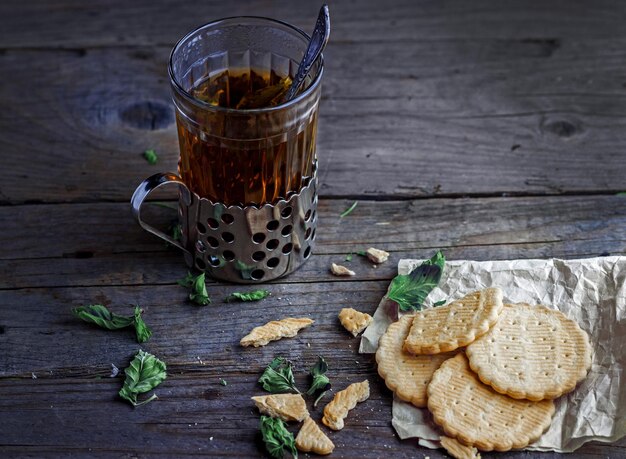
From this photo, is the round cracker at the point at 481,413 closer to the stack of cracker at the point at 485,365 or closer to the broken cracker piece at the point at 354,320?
the stack of cracker at the point at 485,365

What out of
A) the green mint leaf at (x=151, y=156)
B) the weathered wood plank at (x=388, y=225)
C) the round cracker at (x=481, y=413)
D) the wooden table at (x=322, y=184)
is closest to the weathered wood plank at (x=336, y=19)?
the wooden table at (x=322, y=184)

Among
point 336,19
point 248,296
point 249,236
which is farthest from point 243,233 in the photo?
point 336,19

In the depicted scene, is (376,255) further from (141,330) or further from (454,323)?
(141,330)

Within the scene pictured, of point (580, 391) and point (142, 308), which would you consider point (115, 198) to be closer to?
point (142, 308)

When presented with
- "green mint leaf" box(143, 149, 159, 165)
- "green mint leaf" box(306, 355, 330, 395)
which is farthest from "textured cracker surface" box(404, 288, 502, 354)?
"green mint leaf" box(143, 149, 159, 165)

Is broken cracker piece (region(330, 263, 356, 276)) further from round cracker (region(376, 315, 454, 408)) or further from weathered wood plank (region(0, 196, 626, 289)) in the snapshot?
round cracker (region(376, 315, 454, 408))

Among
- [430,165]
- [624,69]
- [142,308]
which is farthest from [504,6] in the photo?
[142,308]
